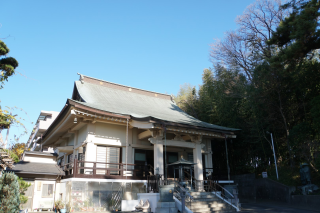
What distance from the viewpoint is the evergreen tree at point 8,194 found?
7135 millimetres

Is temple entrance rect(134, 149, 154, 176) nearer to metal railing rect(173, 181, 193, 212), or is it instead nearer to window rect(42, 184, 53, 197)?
metal railing rect(173, 181, 193, 212)

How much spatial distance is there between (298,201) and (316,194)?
85 cm

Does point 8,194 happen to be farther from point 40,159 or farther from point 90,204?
point 40,159

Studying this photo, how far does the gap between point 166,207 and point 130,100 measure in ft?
29.9

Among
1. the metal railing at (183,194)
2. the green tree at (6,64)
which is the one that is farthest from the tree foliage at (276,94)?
the green tree at (6,64)

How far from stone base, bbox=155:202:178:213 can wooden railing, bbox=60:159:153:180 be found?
104 inches

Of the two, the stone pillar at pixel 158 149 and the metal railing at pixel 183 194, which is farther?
the stone pillar at pixel 158 149

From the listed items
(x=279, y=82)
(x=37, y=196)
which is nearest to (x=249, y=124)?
(x=279, y=82)

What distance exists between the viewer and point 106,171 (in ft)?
39.4

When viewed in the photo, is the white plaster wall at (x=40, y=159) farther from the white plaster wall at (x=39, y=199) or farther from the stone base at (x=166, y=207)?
the stone base at (x=166, y=207)

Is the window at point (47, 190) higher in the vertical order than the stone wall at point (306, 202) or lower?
higher

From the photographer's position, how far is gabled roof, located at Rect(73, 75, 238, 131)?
559 inches

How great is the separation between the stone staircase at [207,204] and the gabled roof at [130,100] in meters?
3.81

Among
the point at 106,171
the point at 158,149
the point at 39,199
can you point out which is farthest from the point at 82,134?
the point at 158,149
